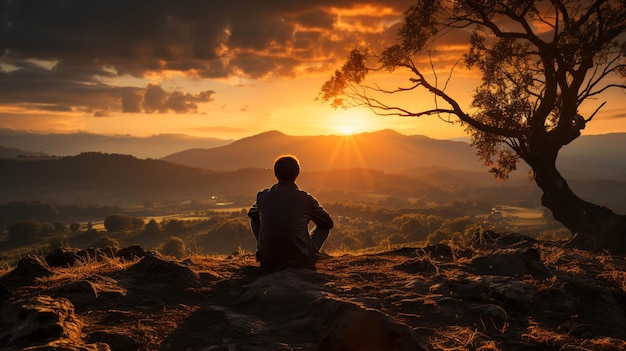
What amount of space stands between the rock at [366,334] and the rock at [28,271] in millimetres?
6694

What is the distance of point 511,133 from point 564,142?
7.75ft

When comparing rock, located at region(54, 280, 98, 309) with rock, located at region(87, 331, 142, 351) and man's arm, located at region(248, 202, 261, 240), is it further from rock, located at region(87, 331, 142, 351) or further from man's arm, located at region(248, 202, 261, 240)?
man's arm, located at region(248, 202, 261, 240)

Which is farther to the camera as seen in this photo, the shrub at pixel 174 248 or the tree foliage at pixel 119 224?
the tree foliage at pixel 119 224

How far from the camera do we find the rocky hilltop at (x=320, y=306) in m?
5.25

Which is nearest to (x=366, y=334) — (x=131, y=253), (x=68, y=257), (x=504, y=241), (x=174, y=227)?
(x=131, y=253)

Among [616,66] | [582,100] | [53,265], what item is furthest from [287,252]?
[616,66]

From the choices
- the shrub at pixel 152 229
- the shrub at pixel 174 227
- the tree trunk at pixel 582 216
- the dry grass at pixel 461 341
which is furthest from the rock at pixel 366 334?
the shrub at pixel 152 229

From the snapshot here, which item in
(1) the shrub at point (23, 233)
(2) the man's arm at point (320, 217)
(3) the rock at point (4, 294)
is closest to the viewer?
(3) the rock at point (4, 294)

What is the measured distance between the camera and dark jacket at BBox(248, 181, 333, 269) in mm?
8320

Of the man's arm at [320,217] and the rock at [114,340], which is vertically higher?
the man's arm at [320,217]

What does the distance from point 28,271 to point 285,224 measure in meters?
5.69

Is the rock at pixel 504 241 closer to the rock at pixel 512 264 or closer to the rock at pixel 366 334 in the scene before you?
the rock at pixel 512 264

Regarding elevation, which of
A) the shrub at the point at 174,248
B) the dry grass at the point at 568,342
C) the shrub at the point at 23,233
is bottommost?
the shrub at the point at 23,233

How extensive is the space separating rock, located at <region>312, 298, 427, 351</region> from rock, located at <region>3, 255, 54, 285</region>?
6.69 metres
